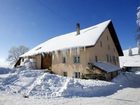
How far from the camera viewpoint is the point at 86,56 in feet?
72.9

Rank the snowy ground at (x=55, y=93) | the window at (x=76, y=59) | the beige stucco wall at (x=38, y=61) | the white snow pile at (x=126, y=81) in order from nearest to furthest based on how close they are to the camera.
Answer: the snowy ground at (x=55, y=93), the white snow pile at (x=126, y=81), the window at (x=76, y=59), the beige stucco wall at (x=38, y=61)

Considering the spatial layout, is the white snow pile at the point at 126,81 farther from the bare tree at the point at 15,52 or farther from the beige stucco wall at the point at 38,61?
the bare tree at the point at 15,52

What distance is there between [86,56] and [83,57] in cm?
51

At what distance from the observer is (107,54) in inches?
1062

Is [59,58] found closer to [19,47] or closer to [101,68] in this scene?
[101,68]

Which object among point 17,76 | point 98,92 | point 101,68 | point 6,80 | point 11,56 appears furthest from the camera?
point 11,56

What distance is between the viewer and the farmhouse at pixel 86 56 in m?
21.5

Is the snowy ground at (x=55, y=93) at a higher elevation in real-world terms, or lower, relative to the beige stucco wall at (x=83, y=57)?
lower

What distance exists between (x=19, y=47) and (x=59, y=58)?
117 feet

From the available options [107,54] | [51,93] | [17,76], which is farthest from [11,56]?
[51,93]

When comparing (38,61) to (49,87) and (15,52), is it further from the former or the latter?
(15,52)

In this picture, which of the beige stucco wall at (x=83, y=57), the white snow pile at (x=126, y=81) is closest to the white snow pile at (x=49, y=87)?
the white snow pile at (x=126, y=81)

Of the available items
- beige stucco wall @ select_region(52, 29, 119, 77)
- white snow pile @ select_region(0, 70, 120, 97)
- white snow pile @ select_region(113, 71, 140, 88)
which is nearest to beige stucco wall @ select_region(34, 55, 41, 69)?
beige stucco wall @ select_region(52, 29, 119, 77)

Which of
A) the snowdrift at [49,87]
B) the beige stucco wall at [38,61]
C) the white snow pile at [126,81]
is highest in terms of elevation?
the beige stucco wall at [38,61]
